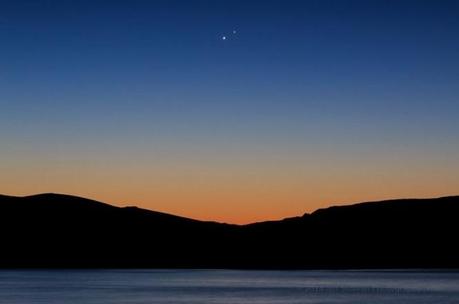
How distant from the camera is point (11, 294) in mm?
124375

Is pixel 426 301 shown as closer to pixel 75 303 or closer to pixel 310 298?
pixel 310 298

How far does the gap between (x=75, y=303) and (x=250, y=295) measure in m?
25.8

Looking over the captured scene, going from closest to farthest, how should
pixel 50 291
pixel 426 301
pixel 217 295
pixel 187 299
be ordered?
pixel 426 301 < pixel 187 299 < pixel 217 295 < pixel 50 291

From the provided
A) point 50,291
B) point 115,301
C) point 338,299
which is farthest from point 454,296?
point 50,291

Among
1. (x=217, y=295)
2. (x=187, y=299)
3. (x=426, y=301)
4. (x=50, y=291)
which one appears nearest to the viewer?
(x=426, y=301)

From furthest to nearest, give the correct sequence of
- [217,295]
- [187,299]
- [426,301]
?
[217,295] → [187,299] → [426,301]

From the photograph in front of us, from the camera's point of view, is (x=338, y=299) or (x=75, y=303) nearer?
(x=75, y=303)

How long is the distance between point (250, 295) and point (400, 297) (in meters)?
20.4

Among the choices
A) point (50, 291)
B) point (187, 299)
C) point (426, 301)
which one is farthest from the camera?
point (50, 291)

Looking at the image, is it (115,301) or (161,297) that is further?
(161,297)

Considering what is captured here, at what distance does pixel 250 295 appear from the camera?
401 ft

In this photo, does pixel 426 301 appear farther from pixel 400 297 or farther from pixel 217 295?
pixel 217 295

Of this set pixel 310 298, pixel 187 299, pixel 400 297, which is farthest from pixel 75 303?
pixel 400 297

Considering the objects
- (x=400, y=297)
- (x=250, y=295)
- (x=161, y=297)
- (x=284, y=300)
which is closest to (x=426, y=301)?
(x=400, y=297)
